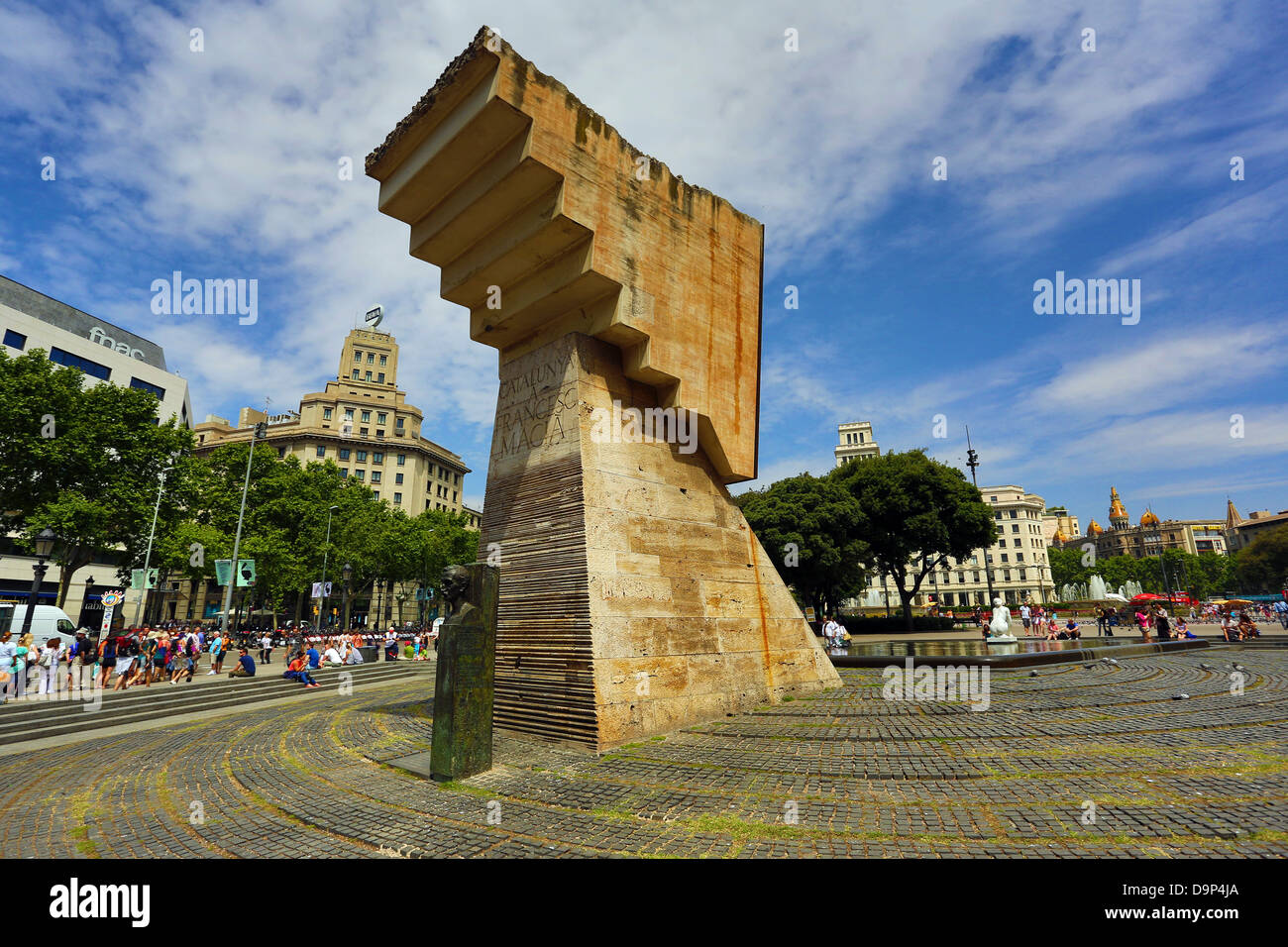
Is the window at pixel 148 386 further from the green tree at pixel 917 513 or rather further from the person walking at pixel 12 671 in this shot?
the green tree at pixel 917 513

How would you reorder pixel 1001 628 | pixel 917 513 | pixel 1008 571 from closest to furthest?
1. pixel 1001 628
2. pixel 917 513
3. pixel 1008 571

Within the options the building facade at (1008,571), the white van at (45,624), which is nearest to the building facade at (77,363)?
the white van at (45,624)

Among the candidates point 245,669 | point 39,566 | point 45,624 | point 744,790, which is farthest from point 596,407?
point 45,624

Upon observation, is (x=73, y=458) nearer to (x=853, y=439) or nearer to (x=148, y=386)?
(x=148, y=386)

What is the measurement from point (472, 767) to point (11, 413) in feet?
114

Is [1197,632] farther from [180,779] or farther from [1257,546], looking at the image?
[1257,546]

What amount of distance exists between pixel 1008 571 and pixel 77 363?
137 metres

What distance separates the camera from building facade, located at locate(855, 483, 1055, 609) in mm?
113188

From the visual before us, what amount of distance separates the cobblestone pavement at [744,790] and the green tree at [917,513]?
3386 cm

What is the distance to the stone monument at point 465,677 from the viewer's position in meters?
8.23

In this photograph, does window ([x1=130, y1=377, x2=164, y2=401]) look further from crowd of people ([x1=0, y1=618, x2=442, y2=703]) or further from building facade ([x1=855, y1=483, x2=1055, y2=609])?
building facade ([x1=855, y1=483, x2=1055, y2=609])

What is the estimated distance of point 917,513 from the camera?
150 ft

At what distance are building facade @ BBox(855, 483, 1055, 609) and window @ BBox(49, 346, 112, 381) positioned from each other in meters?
112
